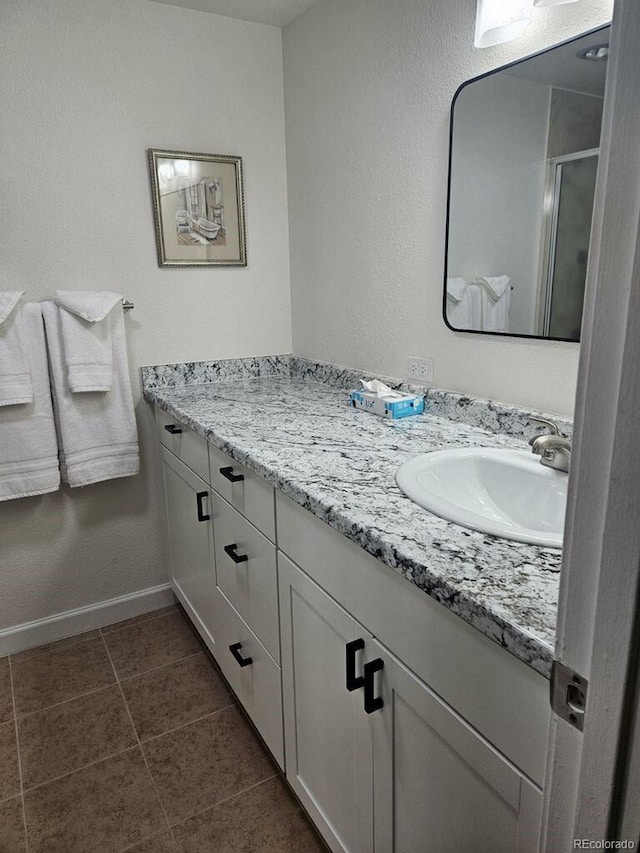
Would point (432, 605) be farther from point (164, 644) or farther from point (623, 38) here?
point (164, 644)

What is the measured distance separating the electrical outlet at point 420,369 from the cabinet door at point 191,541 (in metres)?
0.72

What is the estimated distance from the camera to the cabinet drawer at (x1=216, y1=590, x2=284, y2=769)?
1.46 metres

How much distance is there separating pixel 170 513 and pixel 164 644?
1.59 ft

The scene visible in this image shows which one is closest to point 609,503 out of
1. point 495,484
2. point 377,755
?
point 377,755

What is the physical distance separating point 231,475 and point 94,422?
2.72 feet

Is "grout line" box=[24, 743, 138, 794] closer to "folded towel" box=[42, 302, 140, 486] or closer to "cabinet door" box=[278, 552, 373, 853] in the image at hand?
"cabinet door" box=[278, 552, 373, 853]

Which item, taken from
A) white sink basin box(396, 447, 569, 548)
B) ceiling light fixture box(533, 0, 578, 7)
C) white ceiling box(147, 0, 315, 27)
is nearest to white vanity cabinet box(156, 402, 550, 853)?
white sink basin box(396, 447, 569, 548)

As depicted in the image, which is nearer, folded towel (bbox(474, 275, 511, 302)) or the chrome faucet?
the chrome faucet

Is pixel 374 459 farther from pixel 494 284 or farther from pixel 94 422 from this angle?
pixel 94 422

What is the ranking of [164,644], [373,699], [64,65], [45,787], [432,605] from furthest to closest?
1. [164,644]
2. [64,65]
3. [45,787]
4. [373,699]
5. [432,605]

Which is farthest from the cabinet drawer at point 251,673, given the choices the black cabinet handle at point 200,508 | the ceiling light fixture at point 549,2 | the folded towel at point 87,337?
the ceiling light fixture at point 549,2

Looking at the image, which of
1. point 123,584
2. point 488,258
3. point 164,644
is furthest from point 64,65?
point 164,644

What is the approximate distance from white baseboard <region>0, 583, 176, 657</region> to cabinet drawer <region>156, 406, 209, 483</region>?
26.3 inches

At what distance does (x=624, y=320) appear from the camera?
0.39 metres
